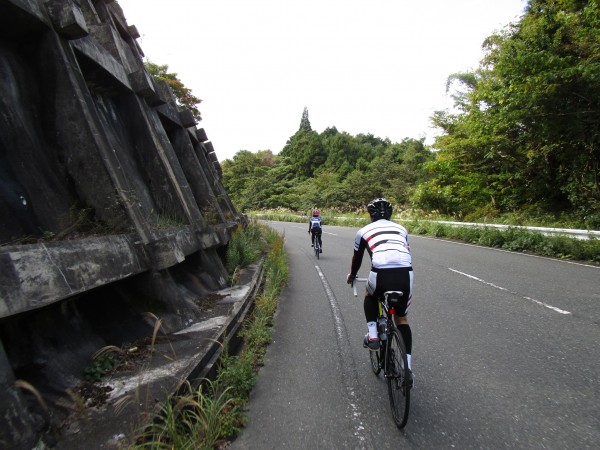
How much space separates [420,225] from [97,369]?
19039 mm

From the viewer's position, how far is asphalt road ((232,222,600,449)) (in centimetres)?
301

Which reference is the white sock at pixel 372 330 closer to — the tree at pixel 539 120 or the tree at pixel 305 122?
the tree at pixel 539 120

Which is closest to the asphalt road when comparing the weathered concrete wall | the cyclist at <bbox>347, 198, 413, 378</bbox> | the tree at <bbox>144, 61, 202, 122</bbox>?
the cyclist at <bbox>347, 198, 413, 378</bbox>

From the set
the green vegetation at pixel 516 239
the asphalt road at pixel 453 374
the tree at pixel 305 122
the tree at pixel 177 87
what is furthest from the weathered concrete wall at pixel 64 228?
the tree at pixel 305 122

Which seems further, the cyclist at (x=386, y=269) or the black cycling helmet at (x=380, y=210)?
the black cycling helmet at (x=380, y=210)

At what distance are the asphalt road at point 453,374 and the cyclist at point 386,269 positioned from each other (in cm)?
73

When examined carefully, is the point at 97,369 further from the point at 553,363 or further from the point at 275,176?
the point at 275,176

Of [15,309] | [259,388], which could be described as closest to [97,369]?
[15,309]

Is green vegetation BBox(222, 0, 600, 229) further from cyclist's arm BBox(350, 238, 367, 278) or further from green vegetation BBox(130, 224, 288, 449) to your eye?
green vegetation BBox(130, 224, 288, 449)

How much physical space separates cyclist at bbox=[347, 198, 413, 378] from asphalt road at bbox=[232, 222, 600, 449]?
0.73 metres

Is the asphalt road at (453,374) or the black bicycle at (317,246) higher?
the black bicycle at (317,246)

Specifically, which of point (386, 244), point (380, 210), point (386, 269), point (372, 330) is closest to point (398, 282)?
point (386, 269)

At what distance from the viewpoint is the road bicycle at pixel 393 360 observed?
3076 millimetres

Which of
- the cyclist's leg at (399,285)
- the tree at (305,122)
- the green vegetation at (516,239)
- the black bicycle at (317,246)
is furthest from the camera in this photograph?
the tree at (305,122)
